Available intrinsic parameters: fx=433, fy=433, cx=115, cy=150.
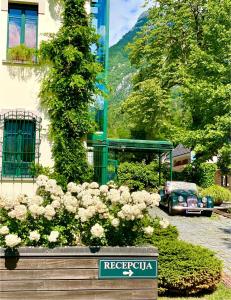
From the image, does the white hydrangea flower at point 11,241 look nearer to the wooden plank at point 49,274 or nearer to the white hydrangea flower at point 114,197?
the wooden plank at point 49,274

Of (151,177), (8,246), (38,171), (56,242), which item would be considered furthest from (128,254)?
(151,177)

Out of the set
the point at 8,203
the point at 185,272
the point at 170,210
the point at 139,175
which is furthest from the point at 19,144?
the point at 139,175

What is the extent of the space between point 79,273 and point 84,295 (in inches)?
9.8

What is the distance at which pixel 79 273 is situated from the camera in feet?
15.7

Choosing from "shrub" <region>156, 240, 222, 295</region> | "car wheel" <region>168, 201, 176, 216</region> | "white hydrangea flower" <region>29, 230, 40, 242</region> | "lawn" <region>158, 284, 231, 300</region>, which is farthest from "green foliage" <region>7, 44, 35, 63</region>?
"car wheel" <region>168, 201, 176, 216</region>

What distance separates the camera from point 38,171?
10688mm

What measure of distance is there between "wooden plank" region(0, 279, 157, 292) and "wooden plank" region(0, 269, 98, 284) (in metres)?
0.04

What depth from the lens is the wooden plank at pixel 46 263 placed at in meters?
4.71

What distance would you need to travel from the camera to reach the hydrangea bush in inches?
199

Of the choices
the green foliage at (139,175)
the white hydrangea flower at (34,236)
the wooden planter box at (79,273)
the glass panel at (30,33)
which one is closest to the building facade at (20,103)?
the glass panel at (30,33)

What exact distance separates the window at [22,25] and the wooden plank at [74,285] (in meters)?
7.90

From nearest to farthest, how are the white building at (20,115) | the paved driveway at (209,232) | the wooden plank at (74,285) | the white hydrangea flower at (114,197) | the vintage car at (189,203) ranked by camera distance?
the wooden plank at (74,285)
the white hydrangea flower at (114,197)
the paved driveway at (209,232)
the white building at (20,115)
the vintage car at (189,203)

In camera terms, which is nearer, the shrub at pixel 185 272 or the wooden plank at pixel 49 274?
the wooden plank at pixel 49 274

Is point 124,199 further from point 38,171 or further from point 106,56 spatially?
point 106,56
